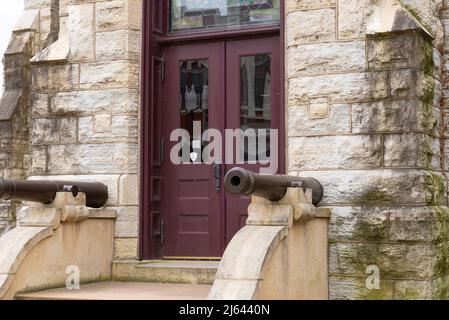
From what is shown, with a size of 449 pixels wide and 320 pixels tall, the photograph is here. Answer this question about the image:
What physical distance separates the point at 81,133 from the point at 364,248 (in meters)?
3.26

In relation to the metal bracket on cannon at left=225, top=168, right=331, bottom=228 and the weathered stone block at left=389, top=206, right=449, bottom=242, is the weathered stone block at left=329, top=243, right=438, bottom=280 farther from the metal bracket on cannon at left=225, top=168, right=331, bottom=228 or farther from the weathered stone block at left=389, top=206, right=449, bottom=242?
the metal bracket on cannon at left=225, top=168, right=331, bottom=228

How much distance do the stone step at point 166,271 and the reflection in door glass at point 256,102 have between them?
1.24 meters

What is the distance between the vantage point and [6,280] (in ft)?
22.6

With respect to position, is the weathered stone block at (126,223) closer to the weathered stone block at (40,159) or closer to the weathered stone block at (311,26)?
the weathered stone block at (40,159)

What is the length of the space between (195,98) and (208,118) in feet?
0.90

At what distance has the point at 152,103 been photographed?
851 centimetres

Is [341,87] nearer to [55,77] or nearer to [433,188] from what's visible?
[433,188]

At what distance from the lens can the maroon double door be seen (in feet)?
27.3

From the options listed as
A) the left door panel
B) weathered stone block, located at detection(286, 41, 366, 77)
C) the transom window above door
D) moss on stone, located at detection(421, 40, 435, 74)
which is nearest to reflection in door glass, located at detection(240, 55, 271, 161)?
the left door panel

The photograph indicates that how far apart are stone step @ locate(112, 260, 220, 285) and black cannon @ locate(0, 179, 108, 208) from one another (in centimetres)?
70

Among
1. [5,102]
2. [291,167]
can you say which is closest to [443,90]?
[291,167]

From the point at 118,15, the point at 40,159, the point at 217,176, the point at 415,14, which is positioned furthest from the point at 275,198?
the point at 40,159
